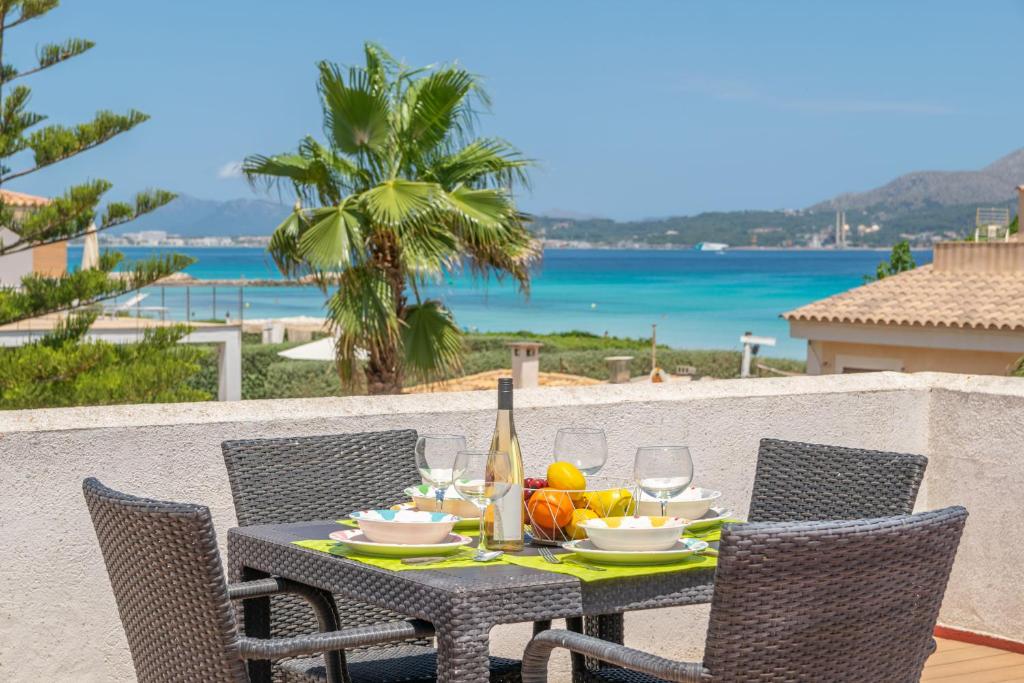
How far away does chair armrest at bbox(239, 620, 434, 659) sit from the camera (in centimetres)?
223

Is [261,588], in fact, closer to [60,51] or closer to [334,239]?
[334,239]

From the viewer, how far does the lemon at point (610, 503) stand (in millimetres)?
2635

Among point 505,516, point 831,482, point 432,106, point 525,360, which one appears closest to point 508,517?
point 505,516

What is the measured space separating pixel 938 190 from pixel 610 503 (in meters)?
150

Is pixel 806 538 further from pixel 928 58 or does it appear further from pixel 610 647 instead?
pixel 928 58

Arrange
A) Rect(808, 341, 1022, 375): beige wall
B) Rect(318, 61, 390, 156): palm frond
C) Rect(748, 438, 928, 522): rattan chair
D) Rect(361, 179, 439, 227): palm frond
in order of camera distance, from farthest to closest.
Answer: Rect(808, 341, 1022, 375): beige wall
Rect(318, 61, 390, 156): palm frond
Rect(361, 179, 439, 227): palm frond
Rect(748, 438, 928, 522): rattan chair

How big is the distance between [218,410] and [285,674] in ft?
3.16

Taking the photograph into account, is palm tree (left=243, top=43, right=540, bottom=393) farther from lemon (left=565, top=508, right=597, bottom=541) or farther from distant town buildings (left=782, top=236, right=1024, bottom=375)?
distant town buildings (left=782, top=236, right=1024, bottom=375)

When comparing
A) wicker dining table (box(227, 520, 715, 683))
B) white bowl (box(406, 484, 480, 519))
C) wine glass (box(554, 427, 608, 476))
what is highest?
wine glass (box(554, 427, 608, 476))

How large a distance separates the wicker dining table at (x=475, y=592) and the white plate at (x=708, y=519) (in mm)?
275

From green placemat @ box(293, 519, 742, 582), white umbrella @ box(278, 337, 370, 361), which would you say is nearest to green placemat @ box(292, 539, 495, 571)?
green placemat @ box(293, 519, 742, 582)

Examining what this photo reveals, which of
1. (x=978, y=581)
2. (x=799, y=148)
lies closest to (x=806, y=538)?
(x=978, y=581)

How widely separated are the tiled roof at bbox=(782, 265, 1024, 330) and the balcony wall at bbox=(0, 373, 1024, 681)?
1692cm

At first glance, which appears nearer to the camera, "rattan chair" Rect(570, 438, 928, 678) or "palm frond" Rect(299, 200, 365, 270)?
"rattan chair" Rect(570, 438, 928, 678)
